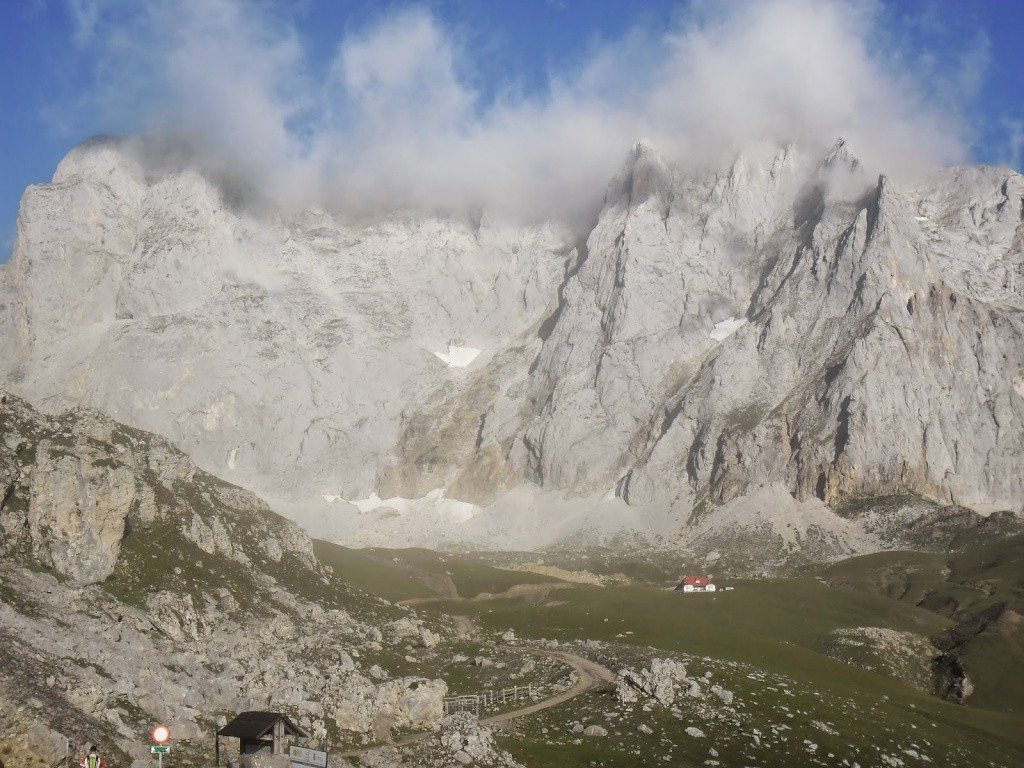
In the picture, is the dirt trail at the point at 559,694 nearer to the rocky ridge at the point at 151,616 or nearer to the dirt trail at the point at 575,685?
the dirt trail at the point at 575,685

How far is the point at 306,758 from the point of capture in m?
39.9

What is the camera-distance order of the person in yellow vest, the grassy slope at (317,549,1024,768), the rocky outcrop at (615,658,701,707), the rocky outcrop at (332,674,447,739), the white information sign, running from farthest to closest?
the grassy slope at (317,549,1024,768) < the rocky outcrop at (615,658,701,707) < the rocky outcrop at (332,674,447,739) < the white information sign < the person in yellow vest

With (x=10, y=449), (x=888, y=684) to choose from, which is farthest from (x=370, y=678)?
(x=888, y=684)

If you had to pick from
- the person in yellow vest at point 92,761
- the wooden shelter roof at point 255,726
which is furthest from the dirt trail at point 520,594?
the person in yellow vest at point 92,761

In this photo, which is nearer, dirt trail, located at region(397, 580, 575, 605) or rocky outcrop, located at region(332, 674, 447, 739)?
rocky outcrop, located at region(332, 674, 447, 739)

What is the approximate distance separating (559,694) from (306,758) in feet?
109

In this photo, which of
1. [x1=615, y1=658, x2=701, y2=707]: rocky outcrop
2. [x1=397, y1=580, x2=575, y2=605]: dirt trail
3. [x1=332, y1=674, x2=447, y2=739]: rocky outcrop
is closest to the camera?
[x1=332, y1=674, x2=447, y2=739]: rocky outcrop

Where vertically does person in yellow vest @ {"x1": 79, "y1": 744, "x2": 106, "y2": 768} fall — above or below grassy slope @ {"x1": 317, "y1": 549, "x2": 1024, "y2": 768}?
below

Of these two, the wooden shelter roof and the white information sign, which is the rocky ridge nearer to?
the wooden shelter roof

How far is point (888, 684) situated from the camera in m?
90.5

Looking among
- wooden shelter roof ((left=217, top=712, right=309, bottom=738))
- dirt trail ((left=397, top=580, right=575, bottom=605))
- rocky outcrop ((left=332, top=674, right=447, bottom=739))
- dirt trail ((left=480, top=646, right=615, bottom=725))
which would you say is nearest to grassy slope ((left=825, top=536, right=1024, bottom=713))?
dirt trail ((left=480, top=646, right=615, bottom=725))

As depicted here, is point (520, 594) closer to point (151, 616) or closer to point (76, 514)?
point (151, 616)

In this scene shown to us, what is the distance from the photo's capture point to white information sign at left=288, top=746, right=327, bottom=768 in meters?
39.8

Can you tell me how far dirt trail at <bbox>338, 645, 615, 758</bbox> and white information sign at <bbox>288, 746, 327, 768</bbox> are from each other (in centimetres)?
765
